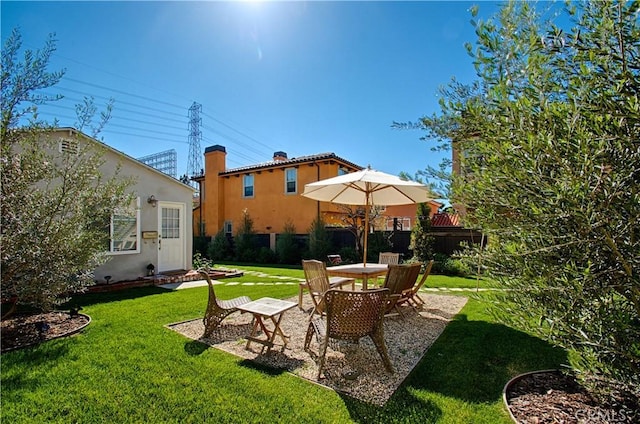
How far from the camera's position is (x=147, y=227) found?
10359 millimetres

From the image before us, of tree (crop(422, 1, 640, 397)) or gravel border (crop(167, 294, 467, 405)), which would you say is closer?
tree (crop(422, 1, 640, 397))

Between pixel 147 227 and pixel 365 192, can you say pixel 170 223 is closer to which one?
pixel 147 227

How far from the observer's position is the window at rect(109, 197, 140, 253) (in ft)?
31.5

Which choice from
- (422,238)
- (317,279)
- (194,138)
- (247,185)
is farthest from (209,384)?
(194,138)

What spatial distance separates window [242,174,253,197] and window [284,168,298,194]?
2.84 m

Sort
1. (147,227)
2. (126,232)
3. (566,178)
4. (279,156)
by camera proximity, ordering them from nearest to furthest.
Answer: (566,178)
(126,232)
(147,227)
(279,156)

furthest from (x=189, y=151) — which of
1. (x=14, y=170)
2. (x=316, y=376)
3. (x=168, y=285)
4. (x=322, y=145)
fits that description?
(x=316, y=376)

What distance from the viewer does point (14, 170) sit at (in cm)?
405

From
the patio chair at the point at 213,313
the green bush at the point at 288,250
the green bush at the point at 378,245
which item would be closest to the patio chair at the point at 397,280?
the patio chair at the point at 213,313

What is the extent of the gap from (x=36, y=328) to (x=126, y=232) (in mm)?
5214

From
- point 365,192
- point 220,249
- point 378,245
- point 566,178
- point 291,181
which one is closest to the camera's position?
point 566,178

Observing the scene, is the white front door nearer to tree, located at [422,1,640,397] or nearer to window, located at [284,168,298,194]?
window, located at [284,168,298,194]

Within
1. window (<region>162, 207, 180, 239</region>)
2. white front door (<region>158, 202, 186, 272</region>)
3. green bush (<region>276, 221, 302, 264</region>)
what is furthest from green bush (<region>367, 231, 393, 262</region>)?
window (<region>162, 207, 180, 239</region>)

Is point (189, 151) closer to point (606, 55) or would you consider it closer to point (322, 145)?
point (322, 145)
